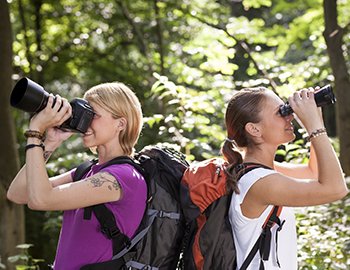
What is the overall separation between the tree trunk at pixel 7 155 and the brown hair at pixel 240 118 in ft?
13.4

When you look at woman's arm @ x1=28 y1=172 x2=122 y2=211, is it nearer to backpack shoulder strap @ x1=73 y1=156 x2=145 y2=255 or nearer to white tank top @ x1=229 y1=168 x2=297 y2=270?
backpack shoulder strap @ x1=73 y1=156 x2=145 y2=255

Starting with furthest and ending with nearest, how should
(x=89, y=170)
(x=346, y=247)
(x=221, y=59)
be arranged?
(x=221, y=59) < (x=346, y=247) < (x=89, y=170)

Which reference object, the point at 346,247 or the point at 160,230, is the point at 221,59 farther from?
the point at 160,230

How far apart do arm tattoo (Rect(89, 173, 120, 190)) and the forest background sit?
5.74 ft

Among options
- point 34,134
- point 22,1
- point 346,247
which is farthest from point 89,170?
point 22,1

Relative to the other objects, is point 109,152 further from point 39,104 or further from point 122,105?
point 39,104

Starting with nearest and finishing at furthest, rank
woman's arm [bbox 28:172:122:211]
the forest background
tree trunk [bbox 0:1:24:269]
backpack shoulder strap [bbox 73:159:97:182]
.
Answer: woman's arm [bbox 28:172:122:211] < backpack shoulder strap [bbox 73:159:97:182] < the forest background < tree trunk [bbox 0:1:24:269]

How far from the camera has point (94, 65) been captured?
1356 cm

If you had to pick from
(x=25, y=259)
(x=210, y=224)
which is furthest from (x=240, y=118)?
(x=25, y=259)

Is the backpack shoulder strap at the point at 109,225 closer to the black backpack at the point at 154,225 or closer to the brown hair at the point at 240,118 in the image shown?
the black backpack at the point at 154,225

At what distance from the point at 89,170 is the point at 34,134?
1.36 ft

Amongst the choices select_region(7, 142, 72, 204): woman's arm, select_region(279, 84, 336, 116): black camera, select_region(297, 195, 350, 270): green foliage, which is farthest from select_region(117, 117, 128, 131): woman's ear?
select_region(297, 195, 350, 270): green foliage

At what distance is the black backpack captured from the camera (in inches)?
111

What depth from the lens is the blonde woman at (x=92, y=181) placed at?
2736 mm
